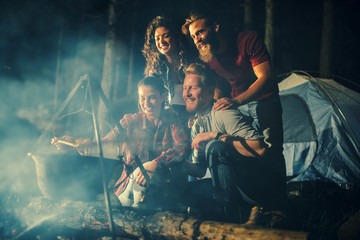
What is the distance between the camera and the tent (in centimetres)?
392

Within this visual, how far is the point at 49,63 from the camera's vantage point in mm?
8641

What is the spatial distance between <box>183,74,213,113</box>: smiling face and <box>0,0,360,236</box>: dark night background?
12.9 feet

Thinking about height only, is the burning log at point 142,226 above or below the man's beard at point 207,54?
below

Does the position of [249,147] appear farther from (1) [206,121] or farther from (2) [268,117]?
(1) [206,121]

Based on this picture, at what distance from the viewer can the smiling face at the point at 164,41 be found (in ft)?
12.1

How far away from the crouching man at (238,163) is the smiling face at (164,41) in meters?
1.22

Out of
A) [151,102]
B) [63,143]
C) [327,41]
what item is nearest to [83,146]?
[63,143]

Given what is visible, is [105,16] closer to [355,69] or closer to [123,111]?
[123,111]

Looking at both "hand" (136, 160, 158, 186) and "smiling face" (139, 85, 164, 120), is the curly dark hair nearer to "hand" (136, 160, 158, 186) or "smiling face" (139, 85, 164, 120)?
"smiling face" (139, 85, 164, 120)

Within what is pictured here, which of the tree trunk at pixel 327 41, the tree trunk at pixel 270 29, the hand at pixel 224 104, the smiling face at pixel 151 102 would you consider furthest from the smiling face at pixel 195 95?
the tree trunk at pixel 327 41

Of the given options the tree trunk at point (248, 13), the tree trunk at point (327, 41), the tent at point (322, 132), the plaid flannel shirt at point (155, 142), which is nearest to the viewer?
the plaid flannel shirt at point (155, 142)

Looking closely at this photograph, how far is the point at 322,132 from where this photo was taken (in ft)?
13.6

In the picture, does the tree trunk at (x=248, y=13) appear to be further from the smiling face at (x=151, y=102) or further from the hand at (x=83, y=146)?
the hand at (x=83, y=146)

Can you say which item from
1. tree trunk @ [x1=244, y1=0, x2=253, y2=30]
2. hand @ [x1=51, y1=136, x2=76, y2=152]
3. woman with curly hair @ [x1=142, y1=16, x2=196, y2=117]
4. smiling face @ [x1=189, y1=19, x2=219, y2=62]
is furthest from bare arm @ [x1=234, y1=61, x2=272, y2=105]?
tree trunk @ [x1=244, y1=0, x2=253, y2=30]
